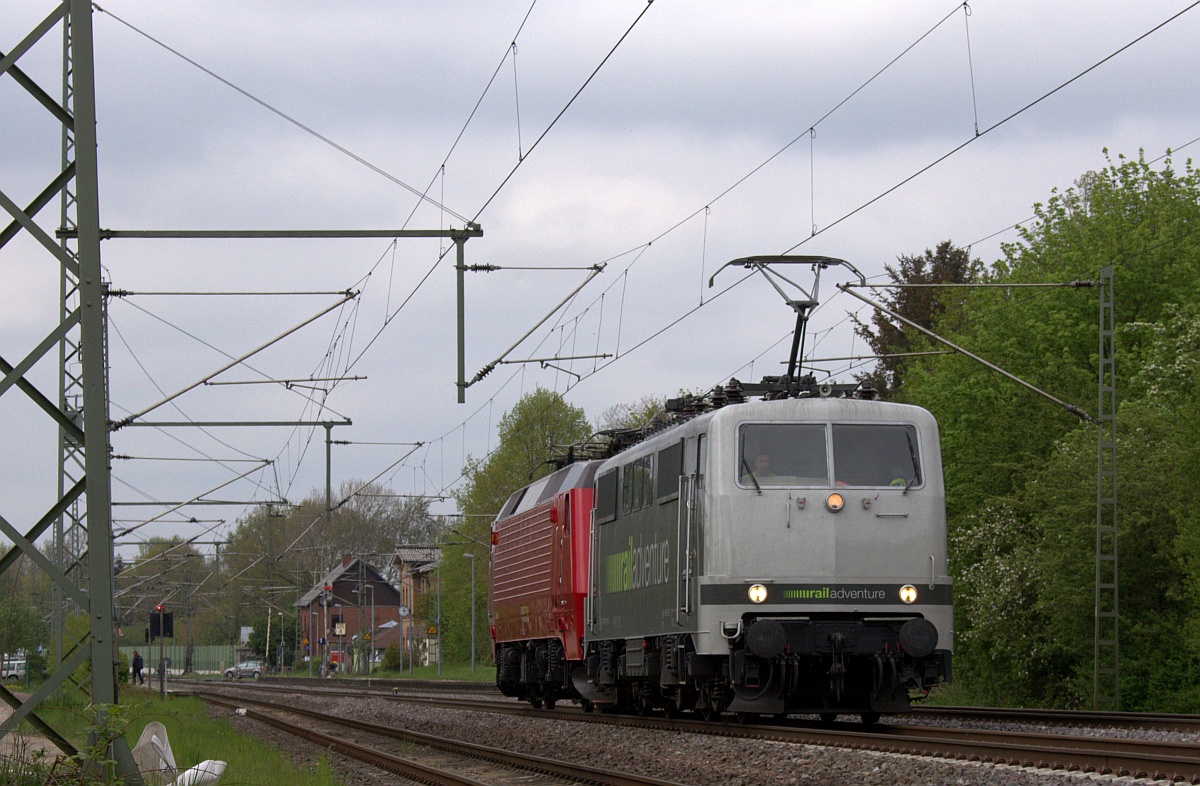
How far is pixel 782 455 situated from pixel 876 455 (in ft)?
3.40

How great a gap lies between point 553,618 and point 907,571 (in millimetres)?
9341

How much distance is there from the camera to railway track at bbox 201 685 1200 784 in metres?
11.0

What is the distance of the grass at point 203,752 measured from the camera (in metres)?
10.3

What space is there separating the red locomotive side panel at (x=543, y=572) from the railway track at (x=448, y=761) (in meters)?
3.30

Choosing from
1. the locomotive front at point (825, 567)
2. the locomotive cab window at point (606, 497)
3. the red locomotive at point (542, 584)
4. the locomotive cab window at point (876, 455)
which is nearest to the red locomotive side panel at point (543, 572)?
the red locomotive at point (542, 584)

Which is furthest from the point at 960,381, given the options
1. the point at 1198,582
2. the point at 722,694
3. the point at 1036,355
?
the point at 722,694

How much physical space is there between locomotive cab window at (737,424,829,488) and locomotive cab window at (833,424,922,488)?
0.61 ft

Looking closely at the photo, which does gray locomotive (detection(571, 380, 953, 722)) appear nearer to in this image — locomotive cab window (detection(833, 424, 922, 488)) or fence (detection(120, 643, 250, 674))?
locomotive cab window (detection(833, 424, 922, 488))

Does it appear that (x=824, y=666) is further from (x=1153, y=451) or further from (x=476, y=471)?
(x=476, y=471)

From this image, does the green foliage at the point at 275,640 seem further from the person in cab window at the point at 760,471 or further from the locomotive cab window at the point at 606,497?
the person in cab window at the point at 760,471

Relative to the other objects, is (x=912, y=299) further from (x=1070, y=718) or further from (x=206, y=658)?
(x=206, y=658)

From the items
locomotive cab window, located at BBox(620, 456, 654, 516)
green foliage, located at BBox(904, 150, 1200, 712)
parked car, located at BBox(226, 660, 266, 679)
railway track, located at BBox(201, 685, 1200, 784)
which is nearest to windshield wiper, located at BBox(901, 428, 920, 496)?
railway track, located at BBox(201, 685, 1200, 784)

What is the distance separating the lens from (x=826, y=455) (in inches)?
642

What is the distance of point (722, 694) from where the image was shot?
17.2m
